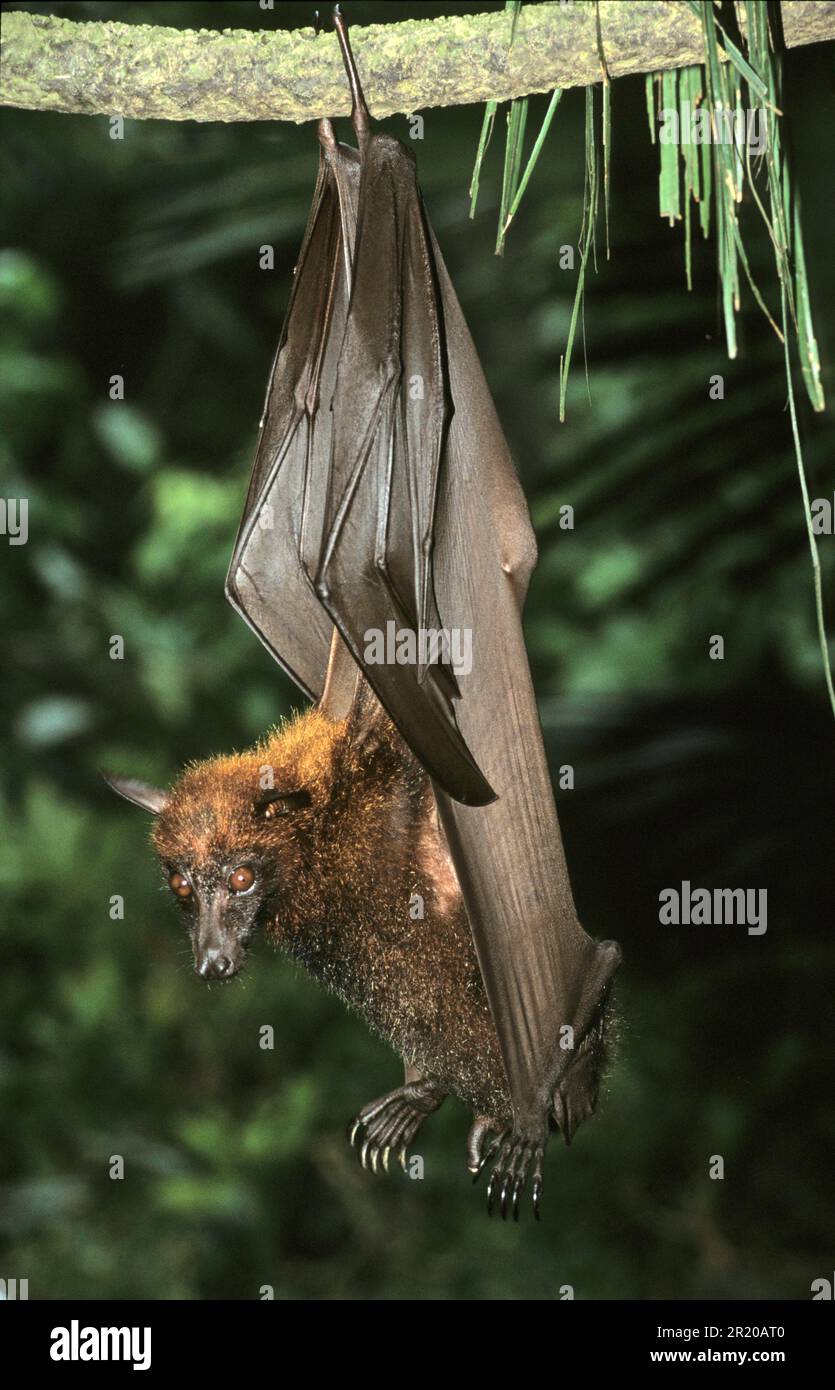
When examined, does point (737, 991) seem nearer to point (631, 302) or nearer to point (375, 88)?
point (631, 302)

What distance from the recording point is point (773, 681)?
12.4 ft

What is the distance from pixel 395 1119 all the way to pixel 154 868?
176 cm

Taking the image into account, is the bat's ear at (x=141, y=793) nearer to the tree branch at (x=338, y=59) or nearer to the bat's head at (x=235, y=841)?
the bat's head at (x=235, y=841)

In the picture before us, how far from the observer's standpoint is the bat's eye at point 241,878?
71.1 inches

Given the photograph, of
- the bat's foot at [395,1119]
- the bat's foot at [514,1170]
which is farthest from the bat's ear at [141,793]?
the bat's foot at [514,1170]

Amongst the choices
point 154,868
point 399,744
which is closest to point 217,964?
point 399,744

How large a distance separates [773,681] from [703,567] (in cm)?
126

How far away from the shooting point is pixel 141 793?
1887 mm

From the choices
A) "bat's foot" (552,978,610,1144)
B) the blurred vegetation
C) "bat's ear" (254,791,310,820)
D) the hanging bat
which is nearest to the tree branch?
the hanging bat

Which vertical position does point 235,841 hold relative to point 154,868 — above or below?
below

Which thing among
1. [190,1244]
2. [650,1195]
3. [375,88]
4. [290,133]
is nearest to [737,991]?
[650,1195]

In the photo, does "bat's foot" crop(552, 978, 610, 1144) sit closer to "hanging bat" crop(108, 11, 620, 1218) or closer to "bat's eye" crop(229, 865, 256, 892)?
"hanging bat" crop(108, 11, 620, 1218)

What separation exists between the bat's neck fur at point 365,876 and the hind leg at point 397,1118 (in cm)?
15

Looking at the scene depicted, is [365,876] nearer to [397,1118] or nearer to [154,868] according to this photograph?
[397,1118]
